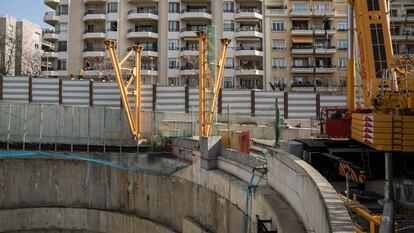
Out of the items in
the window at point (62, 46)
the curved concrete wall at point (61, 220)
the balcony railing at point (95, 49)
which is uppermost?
the window at point (62, 46)

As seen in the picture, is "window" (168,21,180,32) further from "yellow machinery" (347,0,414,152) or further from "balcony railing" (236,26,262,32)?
"yellow machinery" (347,0,414,152)

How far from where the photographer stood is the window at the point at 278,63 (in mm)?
50066

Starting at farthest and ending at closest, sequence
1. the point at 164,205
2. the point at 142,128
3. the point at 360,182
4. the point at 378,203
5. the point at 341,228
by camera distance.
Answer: the point at 142,128
the point at 164,205
the point at 360,182
the point at 378,203
the point at 341,228

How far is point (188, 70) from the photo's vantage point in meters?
48.6

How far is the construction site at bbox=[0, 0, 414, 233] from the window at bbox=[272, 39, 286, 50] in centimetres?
2013

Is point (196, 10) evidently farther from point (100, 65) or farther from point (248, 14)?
point (100, 65)

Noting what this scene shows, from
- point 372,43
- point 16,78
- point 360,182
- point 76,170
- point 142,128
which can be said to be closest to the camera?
point 360,182

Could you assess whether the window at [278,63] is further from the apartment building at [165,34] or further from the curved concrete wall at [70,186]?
the curved concrete wall at [70,186]

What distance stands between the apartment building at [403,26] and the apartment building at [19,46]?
4833 centimetres

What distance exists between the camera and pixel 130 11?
5059 centimetres

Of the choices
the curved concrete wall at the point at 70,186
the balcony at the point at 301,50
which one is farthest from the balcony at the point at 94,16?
the curved concrete wall at the point at 70,186

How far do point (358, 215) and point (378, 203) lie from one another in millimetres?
1725

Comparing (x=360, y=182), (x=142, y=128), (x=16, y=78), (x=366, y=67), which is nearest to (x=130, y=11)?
(x=16, y=78)

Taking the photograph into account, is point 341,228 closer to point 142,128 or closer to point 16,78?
point 142,128
